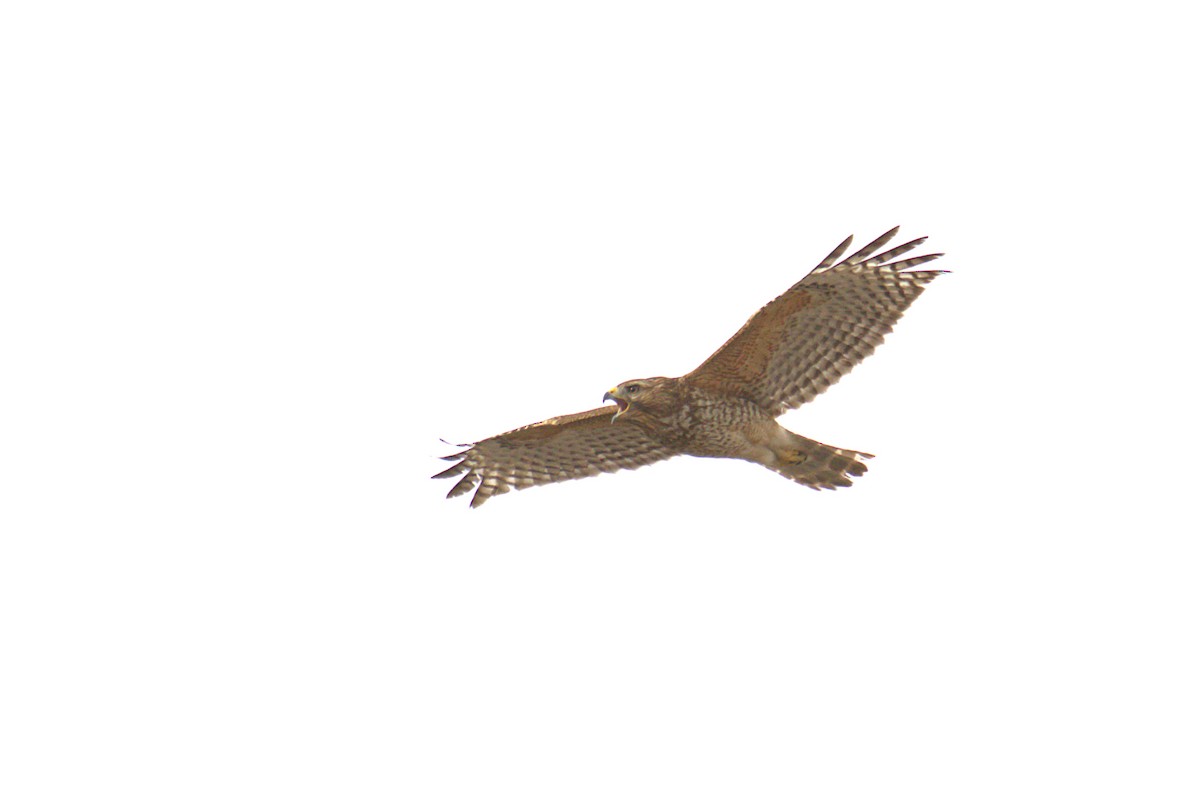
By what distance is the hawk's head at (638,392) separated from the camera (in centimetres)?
1435

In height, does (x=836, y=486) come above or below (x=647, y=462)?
below

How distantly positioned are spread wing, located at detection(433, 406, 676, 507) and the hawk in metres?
0.07

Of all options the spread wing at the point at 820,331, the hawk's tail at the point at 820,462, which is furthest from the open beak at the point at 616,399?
the hawk's tail at the point at 820,462

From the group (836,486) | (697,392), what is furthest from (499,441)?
(836,486)

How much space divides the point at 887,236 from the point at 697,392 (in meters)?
1.90

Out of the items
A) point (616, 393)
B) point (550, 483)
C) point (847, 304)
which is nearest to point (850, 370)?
point (847, 304)

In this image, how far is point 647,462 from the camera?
1524cm

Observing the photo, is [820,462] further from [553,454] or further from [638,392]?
[553,454]

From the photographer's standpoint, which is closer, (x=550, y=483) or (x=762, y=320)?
(x=762, y=320)

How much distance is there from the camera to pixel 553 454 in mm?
15453

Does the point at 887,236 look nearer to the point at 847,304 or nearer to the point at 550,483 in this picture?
the point at 847,304

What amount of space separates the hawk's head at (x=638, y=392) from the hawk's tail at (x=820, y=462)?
43.2 inches

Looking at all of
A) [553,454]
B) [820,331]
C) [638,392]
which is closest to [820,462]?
[820,331]

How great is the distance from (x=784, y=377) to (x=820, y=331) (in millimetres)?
464
